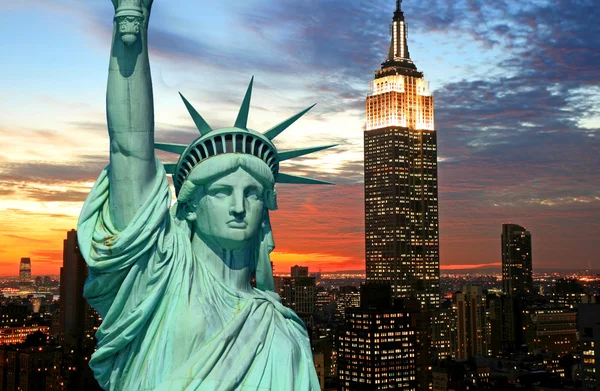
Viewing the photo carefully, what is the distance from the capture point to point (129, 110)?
25.4 feet

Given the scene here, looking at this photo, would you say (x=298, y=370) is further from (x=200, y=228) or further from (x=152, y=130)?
(x=152, y=130)

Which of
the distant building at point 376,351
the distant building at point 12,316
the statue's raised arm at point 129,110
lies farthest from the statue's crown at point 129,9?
the distant building at point 12,316

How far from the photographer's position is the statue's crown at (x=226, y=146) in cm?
830

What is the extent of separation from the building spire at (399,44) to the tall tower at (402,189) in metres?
2.76

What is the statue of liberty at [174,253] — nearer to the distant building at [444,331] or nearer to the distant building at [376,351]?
the distant building at [376,351]

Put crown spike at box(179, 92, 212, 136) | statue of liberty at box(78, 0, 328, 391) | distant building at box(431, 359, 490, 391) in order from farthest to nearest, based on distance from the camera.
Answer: distant building at box(431, 359, 490, 391)
crown spike at box(179, 92, 212, 136)
statue of liberty at box(78, 0, 328, 391)

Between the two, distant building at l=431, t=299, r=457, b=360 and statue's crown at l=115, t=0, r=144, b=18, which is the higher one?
statue's crown at l=115, t=0, r=144, b=18

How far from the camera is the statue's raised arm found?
7688mm

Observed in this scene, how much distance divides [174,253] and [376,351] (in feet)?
312

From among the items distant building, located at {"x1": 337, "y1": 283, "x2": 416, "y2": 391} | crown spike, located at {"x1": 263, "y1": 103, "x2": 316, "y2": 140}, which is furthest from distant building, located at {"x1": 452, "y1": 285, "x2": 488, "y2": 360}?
crown spike, located at {"x1": 263, "y1": 103, "x2": 316, "y2": 140}

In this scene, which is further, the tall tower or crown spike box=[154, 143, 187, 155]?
the tall tower

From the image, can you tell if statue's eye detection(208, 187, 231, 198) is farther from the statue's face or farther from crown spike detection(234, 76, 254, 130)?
crown spike detection(234, 76, 254, 130)

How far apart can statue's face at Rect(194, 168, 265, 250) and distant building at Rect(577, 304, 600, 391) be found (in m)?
61.2

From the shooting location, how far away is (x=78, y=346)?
80250 mm
